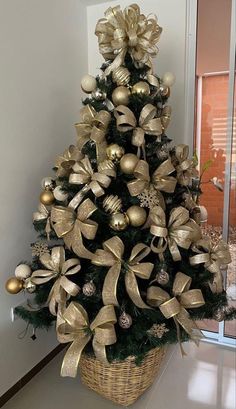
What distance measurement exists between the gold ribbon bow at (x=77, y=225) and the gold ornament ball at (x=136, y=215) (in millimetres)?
132

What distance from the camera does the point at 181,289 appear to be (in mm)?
1145

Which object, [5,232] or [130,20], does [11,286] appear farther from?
[130,20]

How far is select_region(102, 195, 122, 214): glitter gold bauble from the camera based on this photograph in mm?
1182

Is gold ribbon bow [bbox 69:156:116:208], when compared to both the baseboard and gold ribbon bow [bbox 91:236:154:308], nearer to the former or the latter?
gold ribbon bow [bbox 91:236:154:308]

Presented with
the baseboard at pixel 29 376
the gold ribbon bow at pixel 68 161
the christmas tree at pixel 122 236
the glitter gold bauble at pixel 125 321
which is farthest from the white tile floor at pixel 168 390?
the gold ribbon bow at pixel 68 161

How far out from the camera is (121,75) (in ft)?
4.05

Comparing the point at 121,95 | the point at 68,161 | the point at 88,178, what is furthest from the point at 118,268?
the point at 121,95

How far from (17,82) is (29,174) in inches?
16.2

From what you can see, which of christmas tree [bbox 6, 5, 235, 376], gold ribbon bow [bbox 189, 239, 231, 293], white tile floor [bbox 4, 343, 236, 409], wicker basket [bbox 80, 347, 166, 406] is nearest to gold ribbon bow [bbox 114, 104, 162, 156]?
christmas tree [bbox 6, 5, 235, 376]

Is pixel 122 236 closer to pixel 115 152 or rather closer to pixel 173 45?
pixel 115 152

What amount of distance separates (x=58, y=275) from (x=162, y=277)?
39 centimetres

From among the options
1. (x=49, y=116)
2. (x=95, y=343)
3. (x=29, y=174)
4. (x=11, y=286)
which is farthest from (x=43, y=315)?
(x=49, y=116)

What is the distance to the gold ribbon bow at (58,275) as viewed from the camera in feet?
3.79

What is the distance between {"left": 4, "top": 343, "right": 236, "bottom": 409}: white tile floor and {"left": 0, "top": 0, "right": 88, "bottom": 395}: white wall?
0.10 meters
